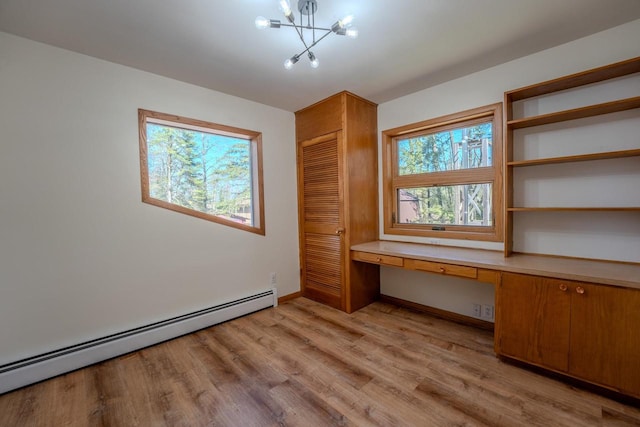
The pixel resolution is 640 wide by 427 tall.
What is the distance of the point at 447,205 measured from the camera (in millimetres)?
2764

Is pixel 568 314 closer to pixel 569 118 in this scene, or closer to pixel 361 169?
pixel 569 118

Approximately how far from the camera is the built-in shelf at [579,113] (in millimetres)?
1673

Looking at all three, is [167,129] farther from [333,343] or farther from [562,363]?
[562,363]

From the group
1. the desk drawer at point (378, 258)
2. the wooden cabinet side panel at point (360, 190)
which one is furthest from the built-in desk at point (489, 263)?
the wooden cabinet side panel at point (360, 190)

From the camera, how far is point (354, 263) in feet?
9.57

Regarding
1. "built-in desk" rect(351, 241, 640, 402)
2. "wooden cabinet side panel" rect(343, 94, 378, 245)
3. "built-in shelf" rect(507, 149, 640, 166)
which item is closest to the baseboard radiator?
"wooden cabinet side panel" rect(343, 94, 378, 245)

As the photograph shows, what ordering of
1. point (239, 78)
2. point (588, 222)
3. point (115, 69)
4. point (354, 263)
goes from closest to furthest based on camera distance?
1. point (588, 222)
2. point (115, 69)
3. point (239, 78)
4. point (354, 263)

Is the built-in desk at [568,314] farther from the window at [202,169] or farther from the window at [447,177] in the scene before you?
the window at [202,169]

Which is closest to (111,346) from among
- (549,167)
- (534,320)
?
(534,320)

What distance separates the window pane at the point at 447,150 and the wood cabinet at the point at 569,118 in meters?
0.29

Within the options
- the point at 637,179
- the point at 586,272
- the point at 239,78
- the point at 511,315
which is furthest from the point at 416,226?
the point at 239,78

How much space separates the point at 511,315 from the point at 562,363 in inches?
14.3

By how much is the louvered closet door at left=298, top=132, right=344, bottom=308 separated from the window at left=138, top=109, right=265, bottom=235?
603 mm

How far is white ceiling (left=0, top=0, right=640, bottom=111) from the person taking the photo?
5.14ft
